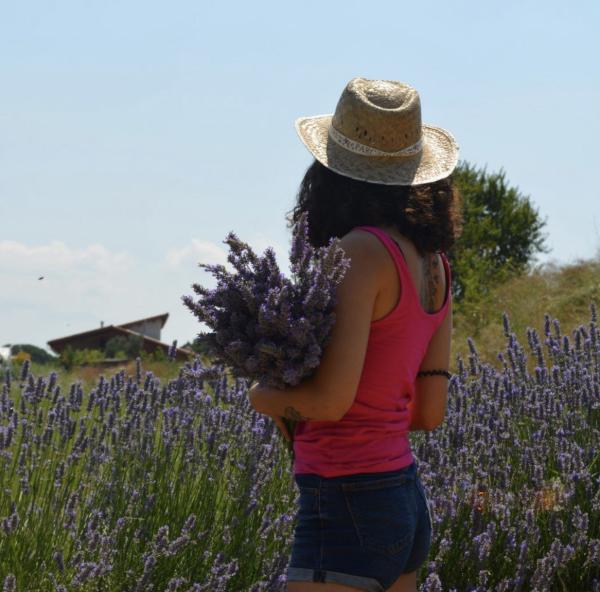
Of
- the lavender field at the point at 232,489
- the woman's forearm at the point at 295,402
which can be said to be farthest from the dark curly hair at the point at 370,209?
the lavender field at the point at 232,489

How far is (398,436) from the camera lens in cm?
257

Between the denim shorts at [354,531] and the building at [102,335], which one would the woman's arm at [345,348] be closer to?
the denim shorts at [354,531]

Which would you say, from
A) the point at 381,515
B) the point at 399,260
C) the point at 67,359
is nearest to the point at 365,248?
the point at 399,260

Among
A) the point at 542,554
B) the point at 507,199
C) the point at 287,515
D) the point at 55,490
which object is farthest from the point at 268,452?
the point at 507,199

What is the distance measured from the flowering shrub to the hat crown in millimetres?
347

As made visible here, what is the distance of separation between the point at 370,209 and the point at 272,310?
1.05 ft

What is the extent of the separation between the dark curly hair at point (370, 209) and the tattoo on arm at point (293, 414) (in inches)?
16.3

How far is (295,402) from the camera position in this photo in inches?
97.3

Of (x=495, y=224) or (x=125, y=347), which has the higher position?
(x=495, y=224)

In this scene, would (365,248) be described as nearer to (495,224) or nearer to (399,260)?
(399,260)

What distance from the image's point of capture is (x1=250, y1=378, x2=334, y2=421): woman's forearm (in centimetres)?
242

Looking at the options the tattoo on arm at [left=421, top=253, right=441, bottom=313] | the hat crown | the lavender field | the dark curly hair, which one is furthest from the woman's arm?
the lavender field

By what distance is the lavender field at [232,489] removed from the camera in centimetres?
388

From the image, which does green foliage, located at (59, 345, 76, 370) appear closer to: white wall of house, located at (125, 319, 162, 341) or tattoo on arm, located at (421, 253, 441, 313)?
white wall of house, located at (125, 319, 162, 341)
